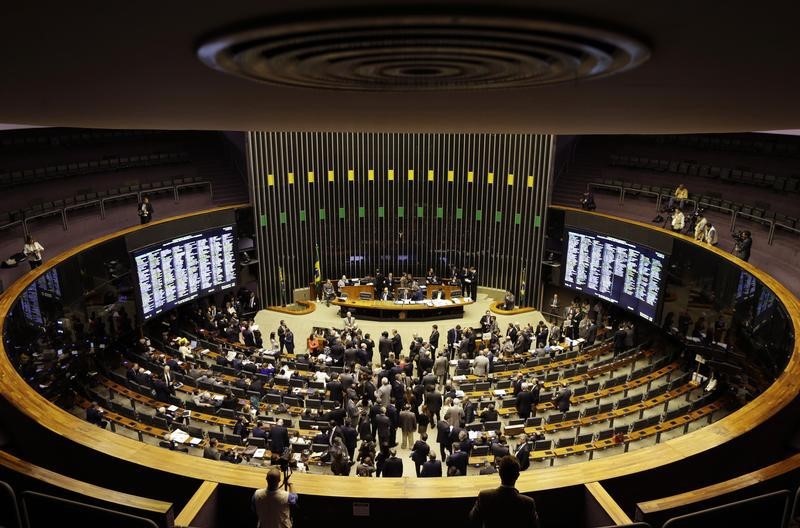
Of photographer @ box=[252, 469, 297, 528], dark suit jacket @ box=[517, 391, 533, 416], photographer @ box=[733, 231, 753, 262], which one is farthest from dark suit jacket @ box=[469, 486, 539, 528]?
photographer @ box=[733, 231, 753, 262]

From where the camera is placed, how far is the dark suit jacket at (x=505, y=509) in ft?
10.4

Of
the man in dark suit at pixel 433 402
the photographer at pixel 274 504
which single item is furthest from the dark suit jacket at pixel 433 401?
the photographer at pixel 274 504

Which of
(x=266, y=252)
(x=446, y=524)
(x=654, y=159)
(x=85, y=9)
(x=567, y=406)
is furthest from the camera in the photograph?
(x=266, y=252)

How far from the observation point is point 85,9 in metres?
1.07

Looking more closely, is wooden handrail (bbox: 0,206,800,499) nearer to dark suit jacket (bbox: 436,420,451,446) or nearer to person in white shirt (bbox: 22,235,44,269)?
dark suit jacket (bbox: 436,420,451,446)

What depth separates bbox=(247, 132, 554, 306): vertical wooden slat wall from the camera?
17.4 meters

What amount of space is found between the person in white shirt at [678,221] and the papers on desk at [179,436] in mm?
10979

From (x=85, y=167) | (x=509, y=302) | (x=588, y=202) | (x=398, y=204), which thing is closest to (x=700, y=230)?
(x=588, y=202)

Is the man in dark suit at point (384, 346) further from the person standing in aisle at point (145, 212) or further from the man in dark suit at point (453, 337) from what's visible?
the person standing in aisle at point (145, 212)

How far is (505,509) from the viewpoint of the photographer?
317cm

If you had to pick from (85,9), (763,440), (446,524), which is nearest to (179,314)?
(446,524)

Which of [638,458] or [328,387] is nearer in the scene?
[638,458]

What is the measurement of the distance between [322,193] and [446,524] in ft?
50.6

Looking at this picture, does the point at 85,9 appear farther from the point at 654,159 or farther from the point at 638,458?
the point at 654,159
